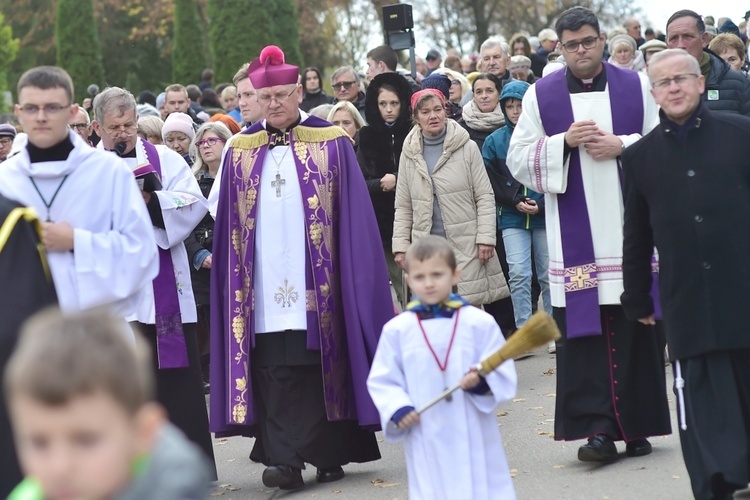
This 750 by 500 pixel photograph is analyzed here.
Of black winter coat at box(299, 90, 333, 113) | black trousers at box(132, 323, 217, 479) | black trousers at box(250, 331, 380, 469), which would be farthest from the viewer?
black winter coat at box(299, 90, 333, 113)

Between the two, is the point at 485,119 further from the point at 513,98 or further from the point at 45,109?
the point at 45,109

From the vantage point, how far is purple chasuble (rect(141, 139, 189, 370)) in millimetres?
7746

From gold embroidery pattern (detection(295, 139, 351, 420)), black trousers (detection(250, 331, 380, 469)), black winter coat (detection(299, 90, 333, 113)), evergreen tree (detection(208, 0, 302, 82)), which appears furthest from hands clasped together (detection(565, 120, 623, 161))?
evergreen tree (detection(208, 0, 302, 82))

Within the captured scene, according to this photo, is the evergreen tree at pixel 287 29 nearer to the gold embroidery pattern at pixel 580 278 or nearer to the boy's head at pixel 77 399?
the gold embroidery pattern at pixel 580 278

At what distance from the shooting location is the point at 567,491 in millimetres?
6984

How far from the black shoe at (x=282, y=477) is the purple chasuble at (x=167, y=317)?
80 cm

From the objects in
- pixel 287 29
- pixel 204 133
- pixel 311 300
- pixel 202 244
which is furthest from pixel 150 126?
pixel 287 29

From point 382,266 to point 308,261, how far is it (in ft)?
1.41

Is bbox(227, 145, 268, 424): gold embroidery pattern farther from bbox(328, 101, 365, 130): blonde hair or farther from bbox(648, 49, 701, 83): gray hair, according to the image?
bbox(328, 101, 365, 130): blonde hair

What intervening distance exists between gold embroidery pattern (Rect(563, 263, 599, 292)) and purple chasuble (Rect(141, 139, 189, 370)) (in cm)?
221

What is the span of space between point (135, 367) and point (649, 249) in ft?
14.9

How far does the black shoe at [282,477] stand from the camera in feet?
24.8

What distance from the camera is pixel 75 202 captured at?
579 cm

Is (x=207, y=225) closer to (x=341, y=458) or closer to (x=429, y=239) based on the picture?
(x=341, y=458)
